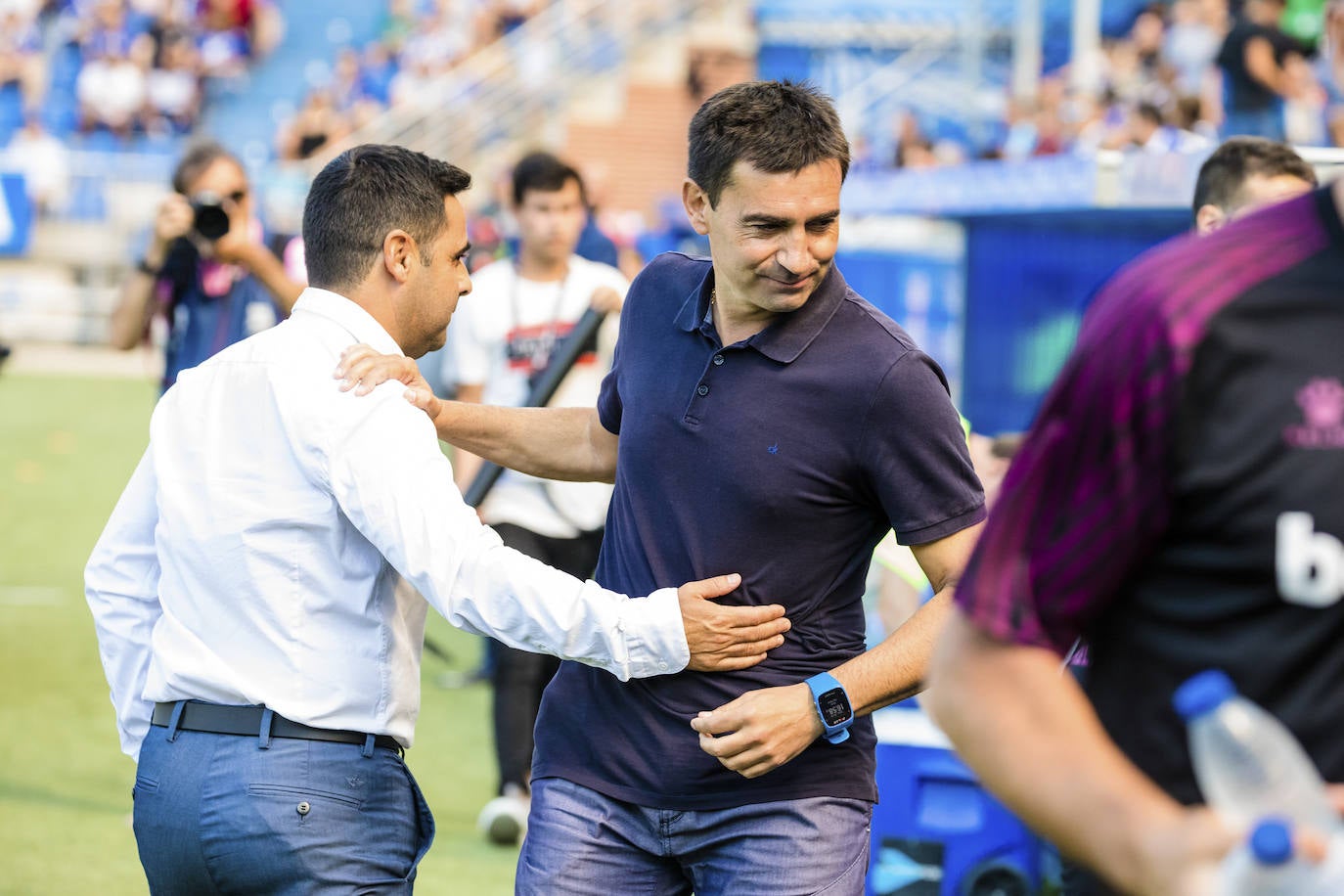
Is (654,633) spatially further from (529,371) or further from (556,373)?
(529,371)

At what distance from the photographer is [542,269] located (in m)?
6.05

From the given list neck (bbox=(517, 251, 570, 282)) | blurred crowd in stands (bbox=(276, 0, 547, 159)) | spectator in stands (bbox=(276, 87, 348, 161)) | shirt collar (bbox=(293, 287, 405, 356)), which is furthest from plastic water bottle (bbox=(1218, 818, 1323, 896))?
blurred crowd in stands (bbox=(276, 0, 547, 159))

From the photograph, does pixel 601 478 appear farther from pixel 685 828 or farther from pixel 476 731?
pixel 476 731

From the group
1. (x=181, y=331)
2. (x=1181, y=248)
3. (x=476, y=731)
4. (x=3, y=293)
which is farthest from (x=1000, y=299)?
(x=3, y=293)

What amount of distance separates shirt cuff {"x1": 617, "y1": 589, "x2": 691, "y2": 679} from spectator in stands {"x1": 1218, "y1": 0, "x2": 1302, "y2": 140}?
936 cm

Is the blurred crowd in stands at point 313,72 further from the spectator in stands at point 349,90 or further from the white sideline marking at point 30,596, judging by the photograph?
the white sideline marking at point 30,596

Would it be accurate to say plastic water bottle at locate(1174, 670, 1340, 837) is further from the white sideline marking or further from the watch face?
the white sideline marking

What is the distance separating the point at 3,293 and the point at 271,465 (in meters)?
20.3

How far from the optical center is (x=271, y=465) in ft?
9.03

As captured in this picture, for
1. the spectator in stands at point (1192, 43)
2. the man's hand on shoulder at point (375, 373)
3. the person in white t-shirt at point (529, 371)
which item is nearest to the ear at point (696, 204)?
the man's hand on shoulder at point (375, 373)

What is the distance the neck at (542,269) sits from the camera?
6051 mm

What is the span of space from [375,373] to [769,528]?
736 mm

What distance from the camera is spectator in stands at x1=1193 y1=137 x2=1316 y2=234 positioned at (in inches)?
159

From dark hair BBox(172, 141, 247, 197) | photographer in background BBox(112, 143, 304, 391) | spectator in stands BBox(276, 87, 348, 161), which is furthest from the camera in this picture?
spectator in stands BBox(276, 87, 348, 161)
